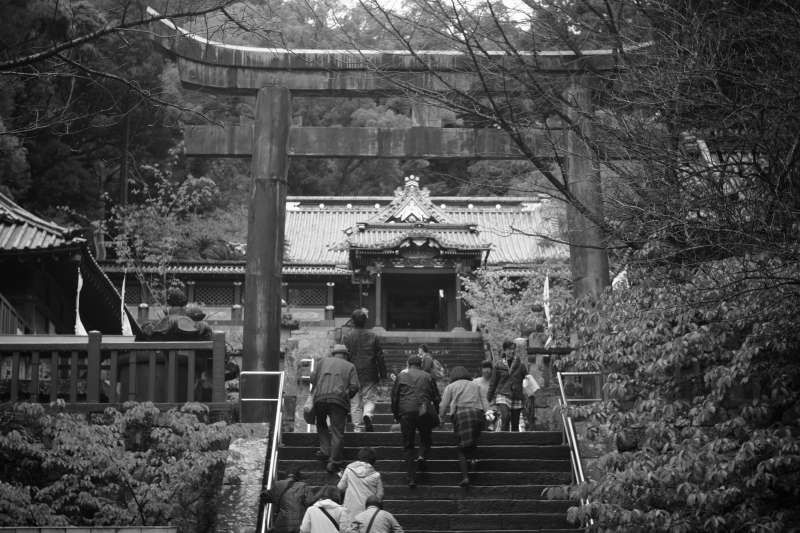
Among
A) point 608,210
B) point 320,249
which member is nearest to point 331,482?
point 608,210

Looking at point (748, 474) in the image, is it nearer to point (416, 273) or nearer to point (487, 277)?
point (487, 277)

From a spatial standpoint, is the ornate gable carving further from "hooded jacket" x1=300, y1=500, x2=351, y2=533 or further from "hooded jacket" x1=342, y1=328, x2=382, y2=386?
"hooded jacket" x1=300, y1=500, x2=351, y2=533

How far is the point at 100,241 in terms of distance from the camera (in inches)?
1283

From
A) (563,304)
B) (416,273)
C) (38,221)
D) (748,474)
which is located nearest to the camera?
(748,474)

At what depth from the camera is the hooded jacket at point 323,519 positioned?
883 centimetres

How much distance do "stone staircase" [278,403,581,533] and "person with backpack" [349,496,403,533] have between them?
2.01m

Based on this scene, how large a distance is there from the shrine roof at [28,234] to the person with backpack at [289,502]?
6004mm

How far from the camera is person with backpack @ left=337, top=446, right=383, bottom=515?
9750mm

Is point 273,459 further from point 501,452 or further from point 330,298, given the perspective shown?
point 330,298

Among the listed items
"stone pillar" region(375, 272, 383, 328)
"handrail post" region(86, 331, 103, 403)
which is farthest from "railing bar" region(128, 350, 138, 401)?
"stone pillar" region(375, 272, 383, 328)

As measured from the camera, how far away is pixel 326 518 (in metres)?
8.87

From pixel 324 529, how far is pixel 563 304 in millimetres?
3618

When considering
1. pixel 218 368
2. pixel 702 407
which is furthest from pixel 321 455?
pixel 702 407

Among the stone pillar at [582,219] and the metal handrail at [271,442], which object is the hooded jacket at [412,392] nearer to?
the metal handrail at [271,442]
